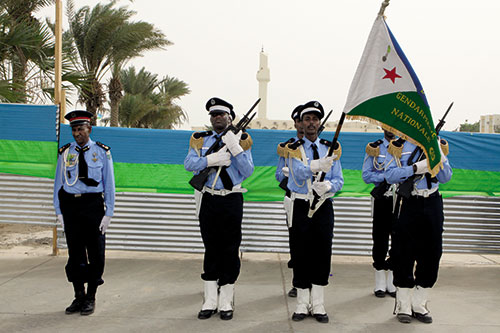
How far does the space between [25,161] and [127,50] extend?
11006 mm

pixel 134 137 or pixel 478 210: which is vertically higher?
pixel 134 137

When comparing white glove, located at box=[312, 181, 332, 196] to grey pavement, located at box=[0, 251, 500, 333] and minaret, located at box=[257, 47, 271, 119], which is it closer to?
grey pavement, located at box=[0, 251, 500, 333]

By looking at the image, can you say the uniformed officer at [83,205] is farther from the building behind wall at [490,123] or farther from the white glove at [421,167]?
the building behind wall at [490,123]

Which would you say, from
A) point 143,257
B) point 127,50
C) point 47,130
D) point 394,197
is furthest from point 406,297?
point 127,50

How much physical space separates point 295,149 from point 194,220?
292 centimetres

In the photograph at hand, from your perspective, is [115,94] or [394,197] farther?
[115,94]

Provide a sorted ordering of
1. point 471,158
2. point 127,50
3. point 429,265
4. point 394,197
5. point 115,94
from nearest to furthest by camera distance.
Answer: point 429,265, point 394,197, point 471,158, point 127,50, point 115,94

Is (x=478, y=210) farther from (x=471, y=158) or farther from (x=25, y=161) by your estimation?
(x=25, y=161)

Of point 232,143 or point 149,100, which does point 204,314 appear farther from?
point 149,100

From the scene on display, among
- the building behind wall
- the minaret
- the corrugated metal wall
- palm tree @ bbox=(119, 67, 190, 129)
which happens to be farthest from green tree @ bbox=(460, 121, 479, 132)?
the corrugated metal wall

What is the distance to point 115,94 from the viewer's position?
787 inches

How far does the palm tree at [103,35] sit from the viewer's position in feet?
53.5

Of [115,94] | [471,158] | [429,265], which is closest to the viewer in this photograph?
[429,265]

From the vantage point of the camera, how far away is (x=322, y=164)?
434cm
